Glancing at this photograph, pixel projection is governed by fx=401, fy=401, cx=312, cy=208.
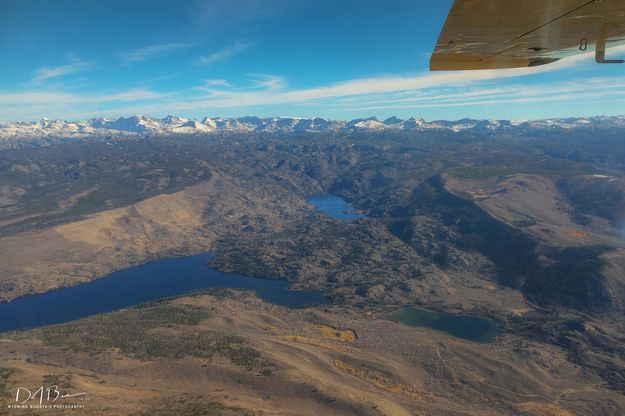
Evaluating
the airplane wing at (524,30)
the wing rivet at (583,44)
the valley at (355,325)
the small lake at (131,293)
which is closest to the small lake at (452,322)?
the valley at (355,325)

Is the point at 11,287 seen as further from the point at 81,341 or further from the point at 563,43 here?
the point at 563,43

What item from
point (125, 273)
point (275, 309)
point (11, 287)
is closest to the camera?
point (275, 309)

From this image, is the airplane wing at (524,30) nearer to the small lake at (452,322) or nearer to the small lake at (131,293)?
the small lake at (452,322)

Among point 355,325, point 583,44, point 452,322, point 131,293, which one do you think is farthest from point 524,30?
point 131,293

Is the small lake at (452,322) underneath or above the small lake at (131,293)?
underneath

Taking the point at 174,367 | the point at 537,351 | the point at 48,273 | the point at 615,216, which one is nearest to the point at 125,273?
the point at 48,273
